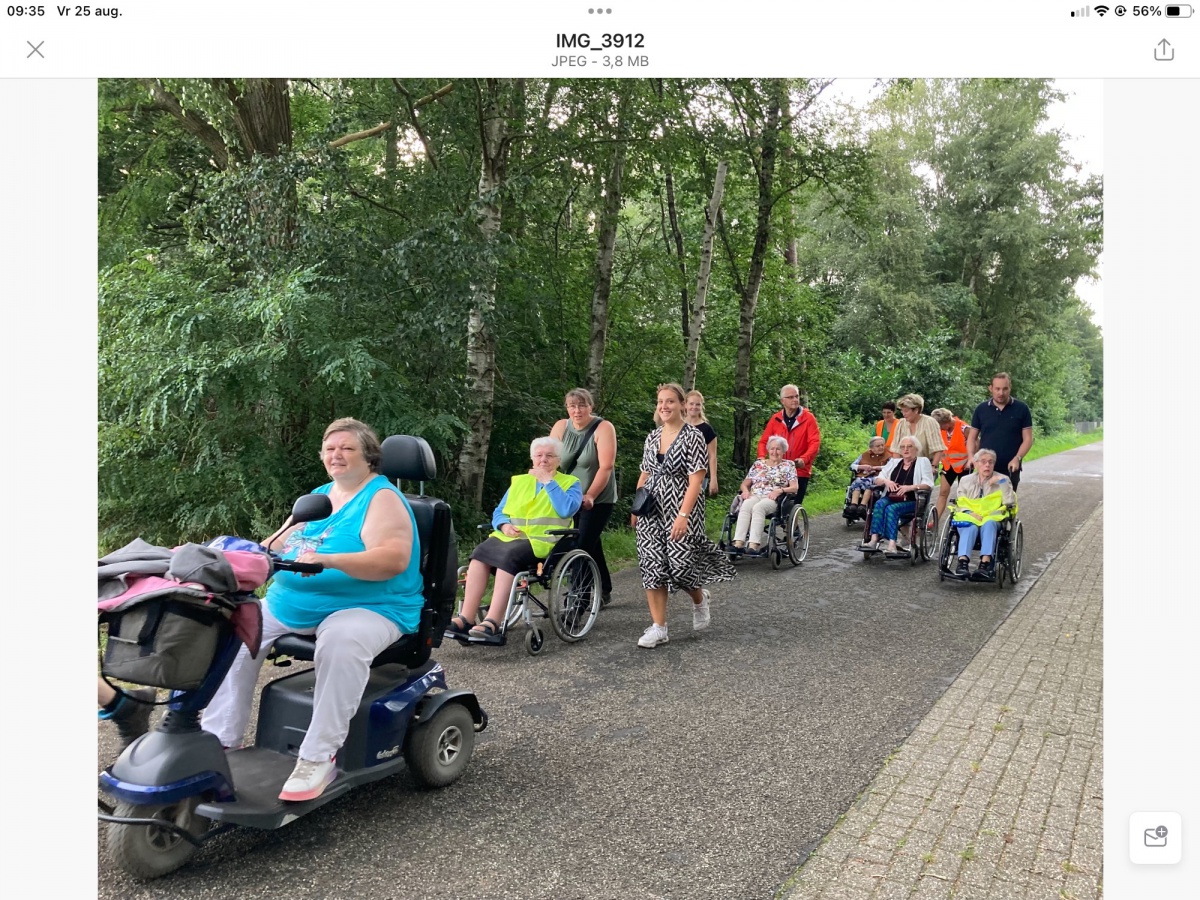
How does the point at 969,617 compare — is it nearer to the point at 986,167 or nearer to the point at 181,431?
the point at 181,431

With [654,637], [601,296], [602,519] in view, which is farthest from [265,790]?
[601,296]

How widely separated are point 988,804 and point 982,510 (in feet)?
15.7

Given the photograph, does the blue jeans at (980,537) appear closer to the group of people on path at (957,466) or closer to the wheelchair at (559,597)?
the group of people on path at (957,466)

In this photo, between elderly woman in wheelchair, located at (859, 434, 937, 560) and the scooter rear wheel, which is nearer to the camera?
the scooter rear wheel

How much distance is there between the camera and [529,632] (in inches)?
213

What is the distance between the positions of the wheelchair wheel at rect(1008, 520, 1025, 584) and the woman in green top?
12.3ft

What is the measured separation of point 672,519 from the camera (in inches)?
227

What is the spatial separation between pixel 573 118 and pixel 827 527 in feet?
20.2

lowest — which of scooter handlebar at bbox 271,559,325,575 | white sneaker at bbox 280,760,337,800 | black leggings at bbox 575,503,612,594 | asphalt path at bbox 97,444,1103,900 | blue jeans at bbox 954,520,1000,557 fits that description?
asphalt path at bbox 97,444,1103,900

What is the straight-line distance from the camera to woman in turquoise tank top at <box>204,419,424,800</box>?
299cm

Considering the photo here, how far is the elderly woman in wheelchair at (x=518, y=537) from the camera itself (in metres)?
5.27

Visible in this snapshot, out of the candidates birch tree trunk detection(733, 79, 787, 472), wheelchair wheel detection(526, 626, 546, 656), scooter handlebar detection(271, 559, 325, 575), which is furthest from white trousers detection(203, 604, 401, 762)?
birch tree trunk detection(733, 79, 787, 472)
